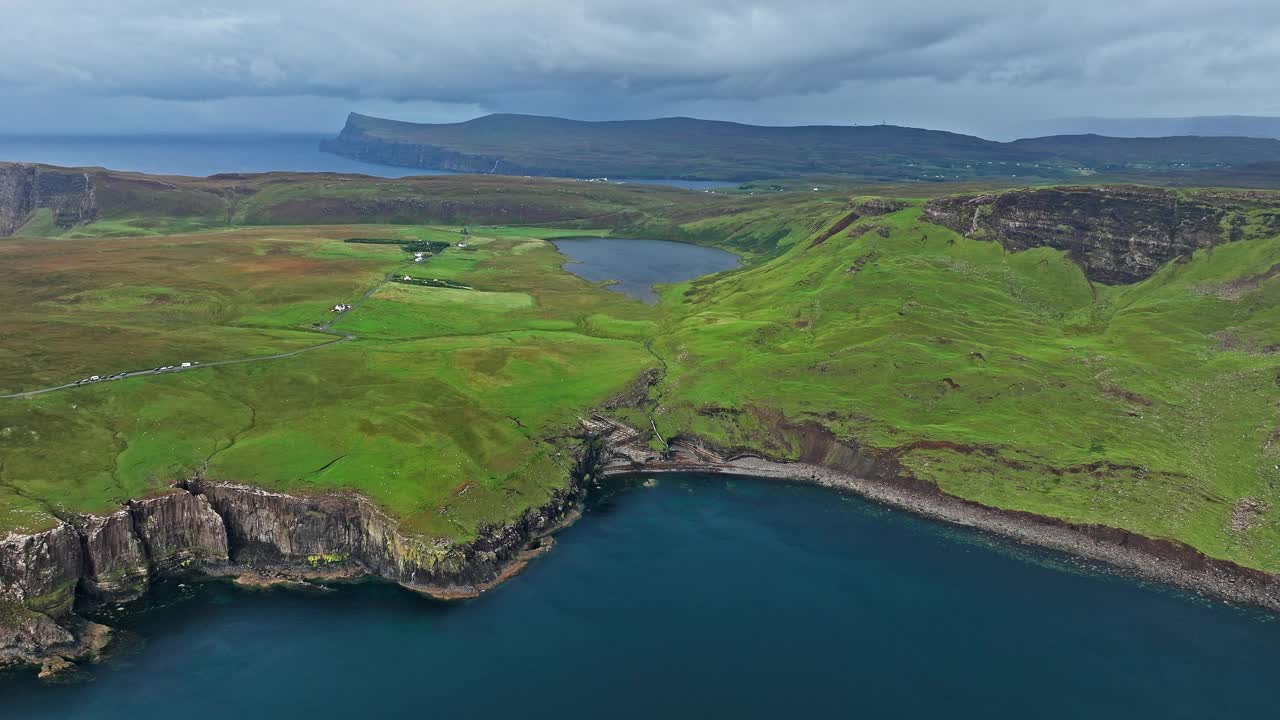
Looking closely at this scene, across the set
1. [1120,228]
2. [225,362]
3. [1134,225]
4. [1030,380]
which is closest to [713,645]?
[1030,380]

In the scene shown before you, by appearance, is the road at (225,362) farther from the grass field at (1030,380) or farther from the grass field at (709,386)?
the grass field at (1030,380)

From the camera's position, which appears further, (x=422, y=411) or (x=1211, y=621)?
(x=422, y=411)

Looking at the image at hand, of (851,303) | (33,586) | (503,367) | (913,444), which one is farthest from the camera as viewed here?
(851,303)

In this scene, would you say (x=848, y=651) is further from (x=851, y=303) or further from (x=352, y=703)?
(x=851, y=303)

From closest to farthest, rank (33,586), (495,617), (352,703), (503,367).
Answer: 1. (352,703)
2. (33,586)
3. (495,617)
4. (503,367)

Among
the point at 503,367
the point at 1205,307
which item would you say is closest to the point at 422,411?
the point at 503,367

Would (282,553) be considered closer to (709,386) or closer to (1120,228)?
(709,386)

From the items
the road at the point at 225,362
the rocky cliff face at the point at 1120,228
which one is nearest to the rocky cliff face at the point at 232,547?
the road at the point at 225,362
